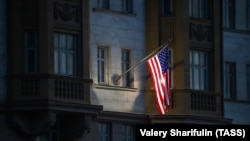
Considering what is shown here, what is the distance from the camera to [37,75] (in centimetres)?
4481

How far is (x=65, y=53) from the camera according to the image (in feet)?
151

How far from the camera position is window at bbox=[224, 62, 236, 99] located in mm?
54438

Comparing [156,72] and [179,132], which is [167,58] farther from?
[179,132]

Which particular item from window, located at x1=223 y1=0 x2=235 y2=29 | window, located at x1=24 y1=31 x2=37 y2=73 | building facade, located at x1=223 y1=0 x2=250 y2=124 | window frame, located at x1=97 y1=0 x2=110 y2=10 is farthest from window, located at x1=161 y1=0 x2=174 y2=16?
window, located at x1=24 y1=31 x2=37 y2=73

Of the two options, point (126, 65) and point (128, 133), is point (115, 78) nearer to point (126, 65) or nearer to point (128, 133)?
point (126, 65)

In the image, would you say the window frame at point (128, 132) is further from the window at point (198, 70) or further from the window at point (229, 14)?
the window at point (229, 14)

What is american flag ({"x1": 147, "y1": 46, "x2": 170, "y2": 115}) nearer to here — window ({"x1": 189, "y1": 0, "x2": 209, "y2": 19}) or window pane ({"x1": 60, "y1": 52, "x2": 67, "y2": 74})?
window ({"x1": 189, "y1": 0, "x2": 209, "y2": 19})

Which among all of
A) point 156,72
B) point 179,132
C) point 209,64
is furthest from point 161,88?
point 179,132

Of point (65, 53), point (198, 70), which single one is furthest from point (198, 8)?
point (65, 53)

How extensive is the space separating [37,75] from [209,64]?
9.86 metres

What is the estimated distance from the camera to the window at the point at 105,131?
159 ft

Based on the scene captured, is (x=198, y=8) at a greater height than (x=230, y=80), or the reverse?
(x=198, y=8)

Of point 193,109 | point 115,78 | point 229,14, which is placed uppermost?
point 229,14

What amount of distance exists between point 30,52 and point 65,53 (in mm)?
1514
